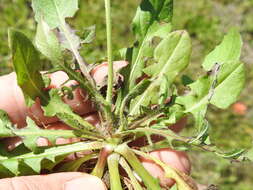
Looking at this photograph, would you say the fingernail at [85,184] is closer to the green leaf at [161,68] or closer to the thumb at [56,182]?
the thumb at [56,182]

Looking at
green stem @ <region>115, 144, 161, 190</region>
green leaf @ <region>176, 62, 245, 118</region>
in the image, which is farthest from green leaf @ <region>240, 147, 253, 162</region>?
green stem @ <region>115, 144, 161, 190</region>

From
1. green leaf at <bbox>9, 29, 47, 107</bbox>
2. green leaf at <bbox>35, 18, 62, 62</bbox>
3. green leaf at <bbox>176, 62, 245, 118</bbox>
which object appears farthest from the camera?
green leaf at <bbox>176, 62, 245, 118</bbox>

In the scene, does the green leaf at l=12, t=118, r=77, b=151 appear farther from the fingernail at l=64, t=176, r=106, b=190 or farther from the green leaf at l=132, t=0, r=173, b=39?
the green leaf at l=132, t=0, r=173, b=39

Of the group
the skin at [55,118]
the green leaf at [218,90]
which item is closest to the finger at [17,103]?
the skin at [55,118]

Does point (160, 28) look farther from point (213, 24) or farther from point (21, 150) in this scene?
point (213, 24)

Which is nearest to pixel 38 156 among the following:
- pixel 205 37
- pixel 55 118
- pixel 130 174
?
pixel 55 118

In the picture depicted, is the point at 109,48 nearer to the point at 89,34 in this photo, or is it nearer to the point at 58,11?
the point at 89,34
